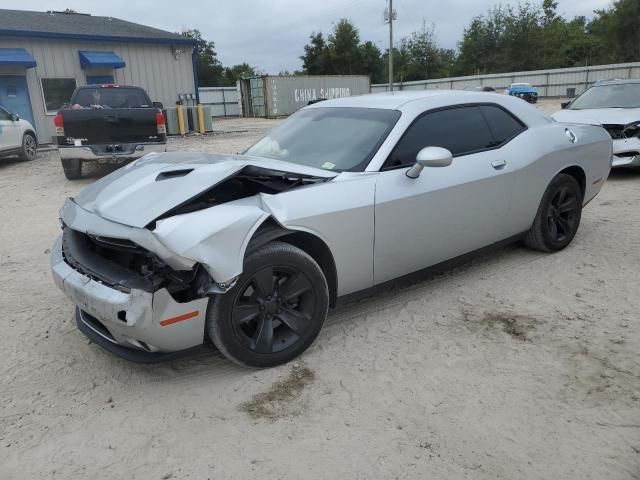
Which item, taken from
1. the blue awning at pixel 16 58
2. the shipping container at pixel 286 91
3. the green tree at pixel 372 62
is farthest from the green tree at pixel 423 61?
the blue awning at pixel 16 58

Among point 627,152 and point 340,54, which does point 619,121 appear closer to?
point 627,152

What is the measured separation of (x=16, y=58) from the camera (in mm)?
16500

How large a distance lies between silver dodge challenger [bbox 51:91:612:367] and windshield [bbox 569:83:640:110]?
5544 millimetres

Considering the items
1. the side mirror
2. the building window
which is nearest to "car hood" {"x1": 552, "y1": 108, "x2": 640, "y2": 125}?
the side mirror

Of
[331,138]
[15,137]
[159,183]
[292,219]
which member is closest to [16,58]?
[15,137]

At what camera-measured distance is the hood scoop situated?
3098mm

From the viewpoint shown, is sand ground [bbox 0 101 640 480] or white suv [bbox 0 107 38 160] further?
white suv [bbox 0 107 38 160]

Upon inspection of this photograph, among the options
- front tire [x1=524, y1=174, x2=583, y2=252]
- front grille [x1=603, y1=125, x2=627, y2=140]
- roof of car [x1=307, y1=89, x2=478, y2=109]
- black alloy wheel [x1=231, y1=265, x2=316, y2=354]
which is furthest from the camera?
front grille [x1=603, y1=125, x2=627, y2=140]

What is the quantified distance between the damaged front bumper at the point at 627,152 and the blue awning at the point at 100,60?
16.6 m

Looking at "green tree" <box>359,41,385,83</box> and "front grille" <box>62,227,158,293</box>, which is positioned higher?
"green tree" <box>359,41,385,83</box>

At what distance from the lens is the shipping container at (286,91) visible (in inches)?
1224

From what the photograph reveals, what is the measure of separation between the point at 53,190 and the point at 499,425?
8.92m

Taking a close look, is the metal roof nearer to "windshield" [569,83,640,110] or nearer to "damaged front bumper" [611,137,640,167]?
"windshield" [569,83,640,110]

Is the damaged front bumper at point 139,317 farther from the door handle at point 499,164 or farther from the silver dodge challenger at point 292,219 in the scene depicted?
the door handle at point 499,164
